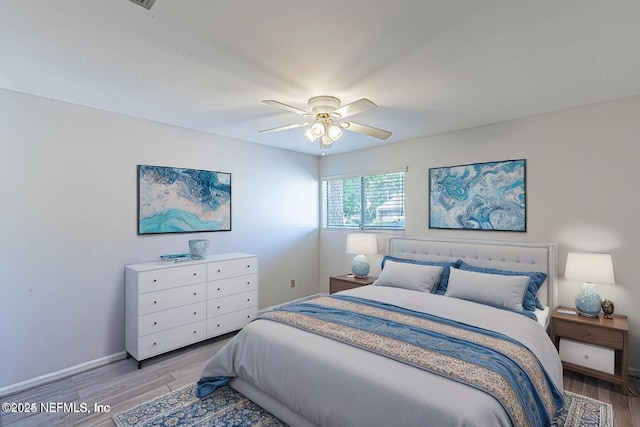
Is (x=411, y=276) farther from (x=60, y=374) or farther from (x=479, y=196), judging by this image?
(x=60, y=374)

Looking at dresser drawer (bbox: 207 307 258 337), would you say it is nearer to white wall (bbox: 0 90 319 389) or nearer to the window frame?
white wall (bbox: 0 90 319 389)

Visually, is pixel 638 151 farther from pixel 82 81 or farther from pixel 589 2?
pixel 82 81

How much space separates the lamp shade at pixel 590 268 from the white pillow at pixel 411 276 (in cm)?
113

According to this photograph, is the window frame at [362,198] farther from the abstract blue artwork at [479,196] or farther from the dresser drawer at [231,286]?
the dresser drawer at [231,286]

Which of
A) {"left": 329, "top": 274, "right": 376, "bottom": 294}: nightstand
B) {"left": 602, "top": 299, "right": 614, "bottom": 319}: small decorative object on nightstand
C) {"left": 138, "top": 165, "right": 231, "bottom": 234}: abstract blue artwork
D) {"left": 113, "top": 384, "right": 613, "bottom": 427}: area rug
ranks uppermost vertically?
{"left": 138, "top": 165, "right": 231, "bottom": 234}: abstract blue artwork

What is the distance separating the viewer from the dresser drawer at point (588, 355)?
2.50 m

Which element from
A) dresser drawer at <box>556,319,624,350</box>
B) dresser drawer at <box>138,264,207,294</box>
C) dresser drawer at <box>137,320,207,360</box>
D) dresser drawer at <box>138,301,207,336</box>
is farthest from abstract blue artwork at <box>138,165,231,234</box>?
dresser drawer at <box>556,319,624,350</box>

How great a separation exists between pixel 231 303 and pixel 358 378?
2.34 m

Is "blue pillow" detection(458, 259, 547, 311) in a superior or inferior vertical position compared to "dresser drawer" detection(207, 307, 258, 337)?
superior

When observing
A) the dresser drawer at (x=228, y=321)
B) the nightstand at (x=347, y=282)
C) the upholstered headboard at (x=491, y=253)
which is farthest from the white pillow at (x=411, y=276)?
the dresser drawer at (x=228, y=321)

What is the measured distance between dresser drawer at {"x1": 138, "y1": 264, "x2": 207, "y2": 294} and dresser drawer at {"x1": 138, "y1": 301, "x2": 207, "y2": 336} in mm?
250

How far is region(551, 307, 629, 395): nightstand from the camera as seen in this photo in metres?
2.43

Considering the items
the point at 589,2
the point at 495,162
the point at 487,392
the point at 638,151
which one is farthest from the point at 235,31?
the point at 638,151

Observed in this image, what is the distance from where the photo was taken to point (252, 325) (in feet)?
7.94
